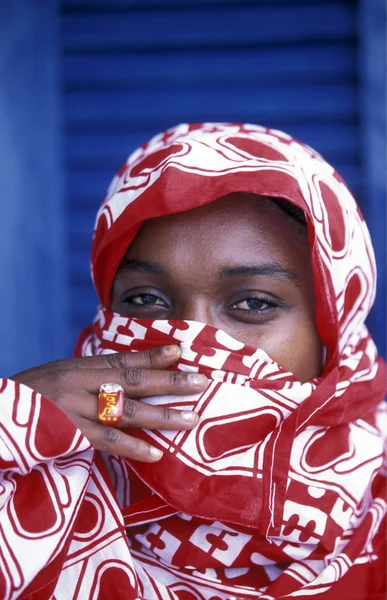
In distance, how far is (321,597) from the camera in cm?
120

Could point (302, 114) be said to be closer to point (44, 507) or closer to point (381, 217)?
point (381, 217)

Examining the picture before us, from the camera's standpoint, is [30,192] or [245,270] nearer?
[245,270]

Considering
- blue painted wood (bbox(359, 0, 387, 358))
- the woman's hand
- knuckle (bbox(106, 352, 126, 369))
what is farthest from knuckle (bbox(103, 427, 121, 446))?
blue painted wood (bbox(359, 0, 387, 358))

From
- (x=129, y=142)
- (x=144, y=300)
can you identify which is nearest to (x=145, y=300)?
(x=144, y=300)

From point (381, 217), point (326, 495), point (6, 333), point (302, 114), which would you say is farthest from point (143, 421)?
point (302, 114)

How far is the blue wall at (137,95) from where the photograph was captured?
229cm

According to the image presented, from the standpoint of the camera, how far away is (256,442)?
4.00ft

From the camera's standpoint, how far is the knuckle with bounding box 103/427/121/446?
1181 millimetres

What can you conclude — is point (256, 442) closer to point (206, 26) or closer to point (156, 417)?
point (156, 417)

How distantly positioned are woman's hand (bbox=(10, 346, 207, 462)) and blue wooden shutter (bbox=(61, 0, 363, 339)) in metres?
1.43

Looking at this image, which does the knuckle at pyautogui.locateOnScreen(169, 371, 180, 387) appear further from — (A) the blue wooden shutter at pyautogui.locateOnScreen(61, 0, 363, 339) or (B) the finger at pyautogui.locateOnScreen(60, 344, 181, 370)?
(A) the blue wooden shutter at pyautogui.locateOnScreen(61, 0, 363, 339)

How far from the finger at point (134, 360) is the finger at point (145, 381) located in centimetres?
2

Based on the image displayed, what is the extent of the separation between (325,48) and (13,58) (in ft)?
3.81

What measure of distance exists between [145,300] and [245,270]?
25 cm
